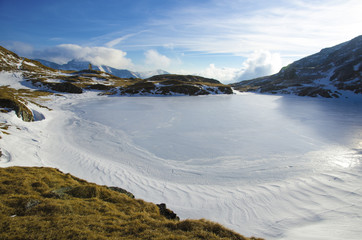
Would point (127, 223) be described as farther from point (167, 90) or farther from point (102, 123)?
point (167, 90)

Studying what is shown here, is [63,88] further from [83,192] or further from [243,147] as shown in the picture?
[243,147]

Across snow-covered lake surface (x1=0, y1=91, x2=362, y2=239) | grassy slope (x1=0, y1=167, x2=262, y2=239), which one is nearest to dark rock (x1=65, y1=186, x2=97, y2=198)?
grassy slope (x1=0, y1=167, x2=262, y2=239)

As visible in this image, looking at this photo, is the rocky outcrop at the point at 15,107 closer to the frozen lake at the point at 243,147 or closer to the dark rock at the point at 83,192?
the frozen lake at the point at 243,147

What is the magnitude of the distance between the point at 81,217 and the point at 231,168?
11.3 m

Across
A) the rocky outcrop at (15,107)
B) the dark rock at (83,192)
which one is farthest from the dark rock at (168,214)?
the rocky outcrop at (15,107)

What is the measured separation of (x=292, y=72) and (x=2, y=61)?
216m

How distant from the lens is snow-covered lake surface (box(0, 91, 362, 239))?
9.62m

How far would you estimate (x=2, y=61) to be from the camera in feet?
338

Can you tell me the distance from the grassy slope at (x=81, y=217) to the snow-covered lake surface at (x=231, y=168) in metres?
2.74

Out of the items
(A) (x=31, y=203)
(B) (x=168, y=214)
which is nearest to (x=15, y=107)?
(A) (x=31, y=203)

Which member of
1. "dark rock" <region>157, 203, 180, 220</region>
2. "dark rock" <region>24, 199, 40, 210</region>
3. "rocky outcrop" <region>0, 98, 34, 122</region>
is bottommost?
"dark rock" <region>157, 203, 180, 220</region>

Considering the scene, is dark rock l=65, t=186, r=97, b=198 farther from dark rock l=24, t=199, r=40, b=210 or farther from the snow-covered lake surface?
the snow-covered lake surface

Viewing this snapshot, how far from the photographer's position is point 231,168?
1465 centimetres

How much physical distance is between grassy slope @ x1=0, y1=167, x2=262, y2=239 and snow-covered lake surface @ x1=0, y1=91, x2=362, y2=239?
2.74 metres
